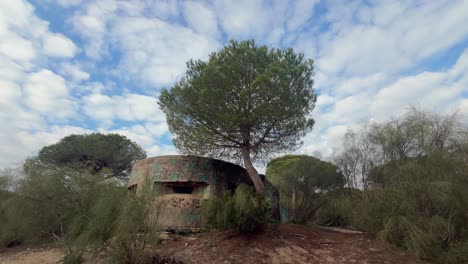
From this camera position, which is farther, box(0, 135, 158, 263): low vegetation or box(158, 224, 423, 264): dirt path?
box(158, 224, 423, 264): dirt path

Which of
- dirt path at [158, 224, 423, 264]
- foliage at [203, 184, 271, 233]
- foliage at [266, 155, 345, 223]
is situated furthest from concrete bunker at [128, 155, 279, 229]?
foliage at [266, 155, 345, 223]

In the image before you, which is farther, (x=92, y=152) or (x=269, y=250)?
(x=92, y=152)

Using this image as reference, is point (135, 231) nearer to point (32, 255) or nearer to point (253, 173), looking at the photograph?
point (253, 173)

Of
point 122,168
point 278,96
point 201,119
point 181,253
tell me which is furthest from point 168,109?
point 122,168

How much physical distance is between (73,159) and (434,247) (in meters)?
23.2

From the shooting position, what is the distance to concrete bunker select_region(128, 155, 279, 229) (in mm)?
11391

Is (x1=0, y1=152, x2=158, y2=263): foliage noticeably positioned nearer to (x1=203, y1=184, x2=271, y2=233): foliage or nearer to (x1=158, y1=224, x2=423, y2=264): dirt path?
(x1=158, y1=224, x2=423, y2=264): dirt path

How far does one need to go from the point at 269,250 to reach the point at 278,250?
278 millimetres

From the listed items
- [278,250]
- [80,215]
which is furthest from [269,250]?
[80,215]

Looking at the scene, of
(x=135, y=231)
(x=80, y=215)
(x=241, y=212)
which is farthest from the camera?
(x=241, y=212)

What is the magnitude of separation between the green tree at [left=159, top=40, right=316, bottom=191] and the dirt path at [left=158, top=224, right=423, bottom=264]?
9.23 feet

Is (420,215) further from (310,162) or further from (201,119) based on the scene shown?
(310,162)

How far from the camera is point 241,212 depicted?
9.04m

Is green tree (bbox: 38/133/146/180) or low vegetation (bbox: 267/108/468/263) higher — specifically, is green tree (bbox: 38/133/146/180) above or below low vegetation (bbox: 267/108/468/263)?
above
